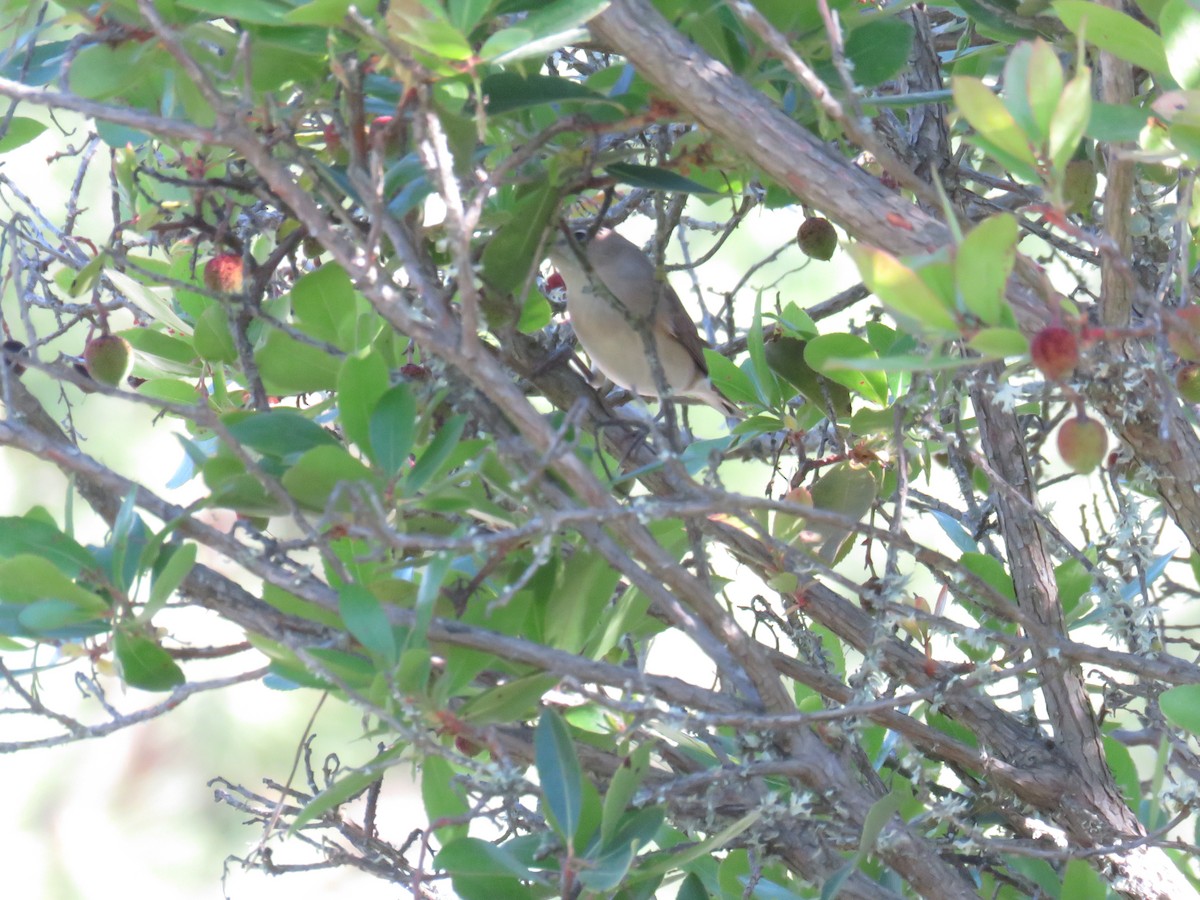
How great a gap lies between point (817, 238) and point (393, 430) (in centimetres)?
126

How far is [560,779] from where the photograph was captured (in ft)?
4.47

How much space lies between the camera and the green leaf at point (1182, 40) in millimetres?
1206

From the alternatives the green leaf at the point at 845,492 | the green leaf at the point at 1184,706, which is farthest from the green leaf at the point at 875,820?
the green leaf at the point at 845,492

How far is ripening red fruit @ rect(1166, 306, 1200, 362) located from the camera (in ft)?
3.56

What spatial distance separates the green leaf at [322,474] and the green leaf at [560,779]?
356 mm

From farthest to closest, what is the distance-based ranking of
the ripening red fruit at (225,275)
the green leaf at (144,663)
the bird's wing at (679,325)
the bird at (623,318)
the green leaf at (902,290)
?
the bird's wing at (679,325)
the bird at (623,318)
the ripening red fruit at (225,275)
the green leaf at (144,663)
the green leaf at (902,290)

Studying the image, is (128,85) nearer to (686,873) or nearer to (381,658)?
(381,658)

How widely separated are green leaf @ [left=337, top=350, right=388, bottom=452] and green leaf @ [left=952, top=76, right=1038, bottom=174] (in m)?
0.66

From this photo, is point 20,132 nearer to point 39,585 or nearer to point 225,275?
point 225,275

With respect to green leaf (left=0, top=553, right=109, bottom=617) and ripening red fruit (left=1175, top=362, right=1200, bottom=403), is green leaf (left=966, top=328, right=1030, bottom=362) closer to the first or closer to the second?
ripening red fruit (left=1175, top=362, right=1200, bottom=403)

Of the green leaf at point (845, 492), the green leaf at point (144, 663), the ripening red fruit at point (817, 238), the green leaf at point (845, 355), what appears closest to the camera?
the green leaf at point (144, 663)

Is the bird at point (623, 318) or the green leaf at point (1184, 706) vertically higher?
the bird at point (623, 318)

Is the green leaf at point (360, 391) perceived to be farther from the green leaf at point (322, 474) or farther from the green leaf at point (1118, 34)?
the green leaf at point (1118, 34)

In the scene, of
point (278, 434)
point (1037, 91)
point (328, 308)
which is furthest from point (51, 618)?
point (1037, 91)
